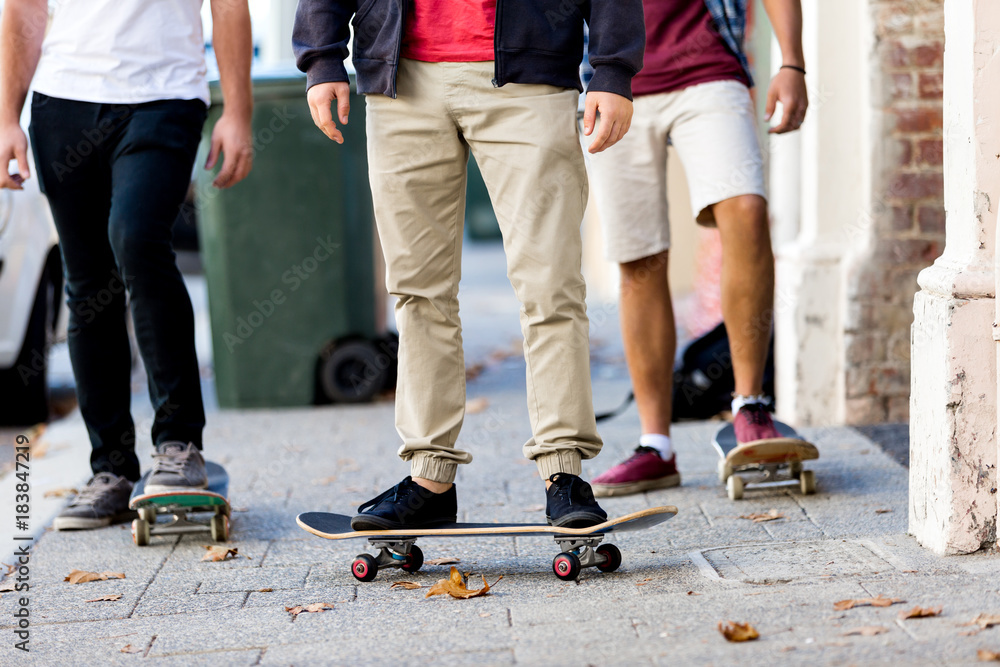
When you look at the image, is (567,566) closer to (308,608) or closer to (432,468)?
(432,468)

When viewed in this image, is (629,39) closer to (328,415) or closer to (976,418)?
(976,418)

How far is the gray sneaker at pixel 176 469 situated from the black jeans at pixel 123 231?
34 mm

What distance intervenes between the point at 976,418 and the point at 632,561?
883 millimetres

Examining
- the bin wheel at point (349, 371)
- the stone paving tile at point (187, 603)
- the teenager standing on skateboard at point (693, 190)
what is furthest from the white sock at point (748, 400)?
the bin wheel at point (349, 371)

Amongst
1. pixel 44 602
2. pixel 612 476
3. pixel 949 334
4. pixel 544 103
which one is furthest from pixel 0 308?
pixel 949 334

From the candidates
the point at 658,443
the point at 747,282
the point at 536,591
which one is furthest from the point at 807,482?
the point at 536,591

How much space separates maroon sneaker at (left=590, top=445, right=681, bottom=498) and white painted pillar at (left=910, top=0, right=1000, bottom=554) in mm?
1077

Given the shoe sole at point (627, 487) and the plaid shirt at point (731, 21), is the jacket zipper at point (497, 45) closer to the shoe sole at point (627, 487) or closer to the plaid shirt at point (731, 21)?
the plaid shirt at point (731, 21)

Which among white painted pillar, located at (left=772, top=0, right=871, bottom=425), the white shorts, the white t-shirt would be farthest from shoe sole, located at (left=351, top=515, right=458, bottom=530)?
white painted pillar, located at (left=772, top=0, right=871, bottom=425)

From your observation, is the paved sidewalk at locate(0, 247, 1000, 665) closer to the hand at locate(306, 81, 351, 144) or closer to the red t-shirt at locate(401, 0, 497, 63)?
the hand at locate(306, 81, 351, 144)

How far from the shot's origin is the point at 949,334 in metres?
2.67

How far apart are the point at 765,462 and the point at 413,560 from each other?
118 centimetres

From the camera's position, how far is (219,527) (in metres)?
3.30

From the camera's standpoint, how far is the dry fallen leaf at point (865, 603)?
2.34 metres
